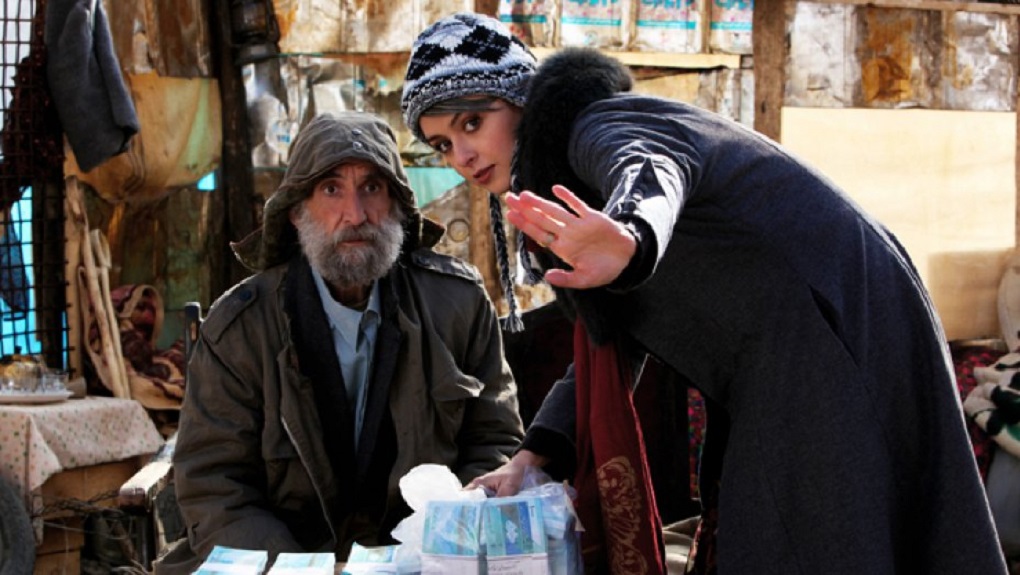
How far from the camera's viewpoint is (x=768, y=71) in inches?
289

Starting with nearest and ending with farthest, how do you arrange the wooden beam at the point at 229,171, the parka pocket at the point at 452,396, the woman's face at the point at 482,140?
the woman's face at the point at 482,140, the parka pocket at the point at 452,396, the wooden beam at the point at 229,171

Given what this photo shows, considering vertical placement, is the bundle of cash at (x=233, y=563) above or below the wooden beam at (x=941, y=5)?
below

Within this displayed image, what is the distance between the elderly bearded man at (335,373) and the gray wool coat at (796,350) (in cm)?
142

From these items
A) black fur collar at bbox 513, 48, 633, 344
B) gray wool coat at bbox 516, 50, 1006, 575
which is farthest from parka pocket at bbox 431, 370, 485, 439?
gray wool coat at bbox 516, 50, 1006, 575

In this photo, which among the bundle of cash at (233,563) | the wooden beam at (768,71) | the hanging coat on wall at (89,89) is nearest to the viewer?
the bundle of cash at (233,563)

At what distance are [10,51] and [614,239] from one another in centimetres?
590

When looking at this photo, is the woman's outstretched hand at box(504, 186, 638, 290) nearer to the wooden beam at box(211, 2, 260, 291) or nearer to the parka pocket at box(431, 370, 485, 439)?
the parka pocket at box(431, 370, 485, 439)

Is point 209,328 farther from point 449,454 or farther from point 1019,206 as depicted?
point 1019,206

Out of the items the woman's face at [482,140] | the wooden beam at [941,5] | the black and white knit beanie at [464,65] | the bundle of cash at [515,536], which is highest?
the wooden beam at [941,5]

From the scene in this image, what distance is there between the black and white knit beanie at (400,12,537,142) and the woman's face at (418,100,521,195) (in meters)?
0.03

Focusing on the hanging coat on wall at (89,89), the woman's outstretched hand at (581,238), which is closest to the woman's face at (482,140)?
the woman's outstretched hand at (581,238)

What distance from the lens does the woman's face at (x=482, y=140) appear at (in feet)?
8.30

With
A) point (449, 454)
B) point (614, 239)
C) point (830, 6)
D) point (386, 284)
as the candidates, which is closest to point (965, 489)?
point (614, 239)

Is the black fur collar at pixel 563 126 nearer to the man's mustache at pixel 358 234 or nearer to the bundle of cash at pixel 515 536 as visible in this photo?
the bundle of cash at pixel 515 536
